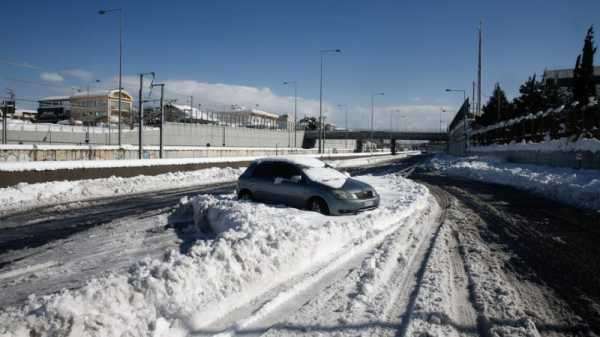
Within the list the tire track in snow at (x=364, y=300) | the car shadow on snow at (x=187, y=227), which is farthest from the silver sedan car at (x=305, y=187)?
the tire track in snow at (x=364, y=300)

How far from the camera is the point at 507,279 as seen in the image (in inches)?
219

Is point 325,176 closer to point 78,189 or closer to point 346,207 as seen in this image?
point 346,207

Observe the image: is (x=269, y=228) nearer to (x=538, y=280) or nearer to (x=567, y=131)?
(x=538, y=280)

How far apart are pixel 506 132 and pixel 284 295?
136 feet

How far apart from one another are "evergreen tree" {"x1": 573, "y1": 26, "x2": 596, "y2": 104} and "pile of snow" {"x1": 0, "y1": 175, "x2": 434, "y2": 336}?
33.1 meters

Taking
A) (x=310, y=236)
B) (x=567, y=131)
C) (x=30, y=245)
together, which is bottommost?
(x=30, y=245)

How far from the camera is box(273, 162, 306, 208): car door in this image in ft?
35.6

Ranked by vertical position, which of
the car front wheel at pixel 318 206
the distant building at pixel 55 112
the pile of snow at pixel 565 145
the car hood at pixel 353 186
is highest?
the distant building at pixel 55 112

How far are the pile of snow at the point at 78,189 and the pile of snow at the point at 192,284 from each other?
10042 millimetres

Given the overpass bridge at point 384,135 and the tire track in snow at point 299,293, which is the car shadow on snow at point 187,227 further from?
the overpass bridge at point 384,135

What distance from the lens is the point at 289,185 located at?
1112 centimetres

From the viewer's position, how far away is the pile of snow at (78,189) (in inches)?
558

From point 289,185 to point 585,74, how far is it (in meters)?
32.6

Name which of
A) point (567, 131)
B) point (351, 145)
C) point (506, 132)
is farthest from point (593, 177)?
point (351, 145)
